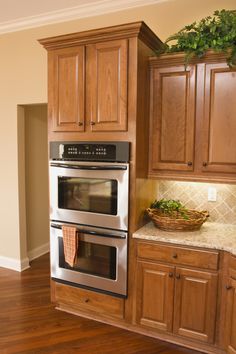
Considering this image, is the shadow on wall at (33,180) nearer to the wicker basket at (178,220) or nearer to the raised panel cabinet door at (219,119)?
the wicker basket at (178,220)

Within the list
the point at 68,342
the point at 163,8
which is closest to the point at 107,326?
the point at 68,342

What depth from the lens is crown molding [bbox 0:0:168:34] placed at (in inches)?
120

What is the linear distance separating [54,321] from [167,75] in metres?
2.50

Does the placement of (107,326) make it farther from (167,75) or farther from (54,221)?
(167,75)

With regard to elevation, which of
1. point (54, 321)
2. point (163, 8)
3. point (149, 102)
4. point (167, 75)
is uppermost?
point (163, 8)

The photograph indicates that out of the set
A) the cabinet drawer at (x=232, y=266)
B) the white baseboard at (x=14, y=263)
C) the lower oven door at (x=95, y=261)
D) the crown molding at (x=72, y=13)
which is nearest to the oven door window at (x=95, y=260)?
the lower oven door at (x=95, y=261)

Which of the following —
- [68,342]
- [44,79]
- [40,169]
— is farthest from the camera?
[40,169]

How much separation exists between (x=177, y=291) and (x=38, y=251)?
2612 mm

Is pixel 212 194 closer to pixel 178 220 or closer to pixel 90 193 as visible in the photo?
pixel 178 220

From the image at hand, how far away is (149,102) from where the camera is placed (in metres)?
2.63

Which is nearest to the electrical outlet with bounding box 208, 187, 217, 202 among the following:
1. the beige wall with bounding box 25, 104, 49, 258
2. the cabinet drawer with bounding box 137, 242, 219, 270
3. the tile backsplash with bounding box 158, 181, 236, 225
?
the tile backsplash with bounding box 158, 181, 236, 225

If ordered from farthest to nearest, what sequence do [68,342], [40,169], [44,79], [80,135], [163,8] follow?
[40,169]
[44,79]
[163,8]
[80,135]
[68,342]

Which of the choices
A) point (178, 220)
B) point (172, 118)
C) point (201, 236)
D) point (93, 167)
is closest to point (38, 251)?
point (93, 167)

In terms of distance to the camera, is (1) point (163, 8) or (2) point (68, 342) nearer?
(2) point (68, 342)
